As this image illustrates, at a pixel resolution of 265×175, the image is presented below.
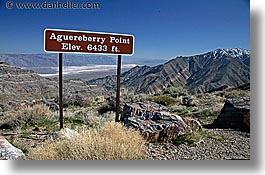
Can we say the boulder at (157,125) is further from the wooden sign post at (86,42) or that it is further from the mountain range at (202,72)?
the mountain range at (202,72)

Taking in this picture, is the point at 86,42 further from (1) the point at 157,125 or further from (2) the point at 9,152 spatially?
(2) the point at 9,152

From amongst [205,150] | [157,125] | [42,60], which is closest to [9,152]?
[157,125]

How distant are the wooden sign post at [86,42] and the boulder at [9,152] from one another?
3.52 ft

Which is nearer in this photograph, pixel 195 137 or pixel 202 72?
pixel 195 137

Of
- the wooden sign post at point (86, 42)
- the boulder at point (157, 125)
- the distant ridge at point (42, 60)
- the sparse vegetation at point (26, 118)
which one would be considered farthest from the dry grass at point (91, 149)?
the distant ridge at point (42, 60)

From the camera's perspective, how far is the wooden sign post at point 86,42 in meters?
4.09

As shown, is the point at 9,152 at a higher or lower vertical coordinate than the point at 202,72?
lower

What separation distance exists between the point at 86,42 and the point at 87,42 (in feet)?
0.04

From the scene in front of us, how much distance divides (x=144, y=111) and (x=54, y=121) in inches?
55.4

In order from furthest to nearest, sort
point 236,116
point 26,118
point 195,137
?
1. point 26,118
2. point 236,116
3. point 195,137

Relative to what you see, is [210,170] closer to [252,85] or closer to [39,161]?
[252,85]

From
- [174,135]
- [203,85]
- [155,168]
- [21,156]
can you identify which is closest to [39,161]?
[21,156]

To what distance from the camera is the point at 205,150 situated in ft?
14.0

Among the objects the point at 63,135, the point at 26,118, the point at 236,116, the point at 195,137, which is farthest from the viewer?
the point at 26,118
